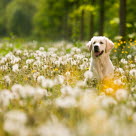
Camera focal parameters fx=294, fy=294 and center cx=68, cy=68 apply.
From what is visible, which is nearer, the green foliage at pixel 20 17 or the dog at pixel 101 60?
the dog at pixel 101 60

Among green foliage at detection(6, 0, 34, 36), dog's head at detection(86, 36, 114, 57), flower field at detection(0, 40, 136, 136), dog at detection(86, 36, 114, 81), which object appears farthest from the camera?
green foliage at detection(6, 0, 34, 36)

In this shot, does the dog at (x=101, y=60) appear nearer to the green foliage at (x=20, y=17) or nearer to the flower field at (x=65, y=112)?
the flower field at (x=65, y=112)

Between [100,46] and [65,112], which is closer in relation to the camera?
[65,112]

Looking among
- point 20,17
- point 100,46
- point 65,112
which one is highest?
point 20,17

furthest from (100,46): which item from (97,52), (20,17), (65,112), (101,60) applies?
(20,17)

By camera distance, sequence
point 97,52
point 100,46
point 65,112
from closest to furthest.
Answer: point 65,112 < point 100,46 < point 97,52

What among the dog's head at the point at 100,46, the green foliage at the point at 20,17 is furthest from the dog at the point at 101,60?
the green foliage at the point at 20,17

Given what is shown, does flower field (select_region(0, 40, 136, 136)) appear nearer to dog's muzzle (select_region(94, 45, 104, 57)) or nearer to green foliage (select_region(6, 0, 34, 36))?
dog's muzzle (select_region(94, 45, 104, 57))

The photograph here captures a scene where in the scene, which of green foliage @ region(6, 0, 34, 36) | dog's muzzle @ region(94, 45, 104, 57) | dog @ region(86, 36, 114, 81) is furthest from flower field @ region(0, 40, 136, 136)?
green foliage @ region(6, 0, 34, 36)

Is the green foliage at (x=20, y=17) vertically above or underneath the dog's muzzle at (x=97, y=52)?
above

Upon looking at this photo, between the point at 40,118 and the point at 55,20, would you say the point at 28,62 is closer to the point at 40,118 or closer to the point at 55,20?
the point at 40,118

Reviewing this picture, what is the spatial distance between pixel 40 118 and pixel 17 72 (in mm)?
3870

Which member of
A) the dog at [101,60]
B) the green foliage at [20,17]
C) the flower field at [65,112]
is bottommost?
the flower field at [65,112]

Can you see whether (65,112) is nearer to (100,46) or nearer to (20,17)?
(100,46)
